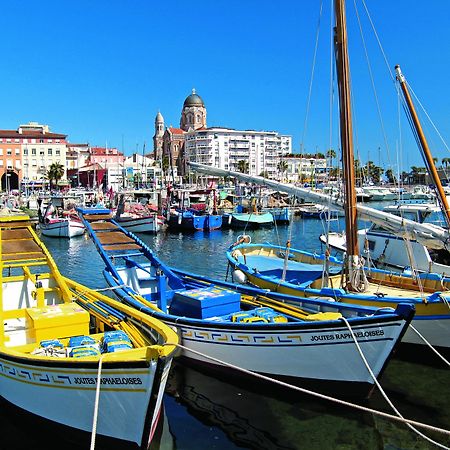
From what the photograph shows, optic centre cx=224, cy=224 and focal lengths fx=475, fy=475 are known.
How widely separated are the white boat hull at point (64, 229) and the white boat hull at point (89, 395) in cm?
4559

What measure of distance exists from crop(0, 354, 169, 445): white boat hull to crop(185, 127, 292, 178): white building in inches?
6517

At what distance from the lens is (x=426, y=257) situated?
766 inches

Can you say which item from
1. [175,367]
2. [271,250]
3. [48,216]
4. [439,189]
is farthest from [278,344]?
[48,216]

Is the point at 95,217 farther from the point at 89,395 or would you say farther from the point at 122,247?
the point at 89,395

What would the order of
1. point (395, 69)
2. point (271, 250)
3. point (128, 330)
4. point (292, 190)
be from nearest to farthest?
point (128, 330) → point (395, 69) → point (292, 190) → point (271, 250)

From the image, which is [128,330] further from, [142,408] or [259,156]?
[259,156]

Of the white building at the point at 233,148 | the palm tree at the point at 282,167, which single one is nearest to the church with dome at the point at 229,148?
the white building at the point at 233,148

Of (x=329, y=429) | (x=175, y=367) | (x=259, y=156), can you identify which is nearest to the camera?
(x=329, y=429)

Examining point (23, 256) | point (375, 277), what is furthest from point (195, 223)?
point (23, 256)

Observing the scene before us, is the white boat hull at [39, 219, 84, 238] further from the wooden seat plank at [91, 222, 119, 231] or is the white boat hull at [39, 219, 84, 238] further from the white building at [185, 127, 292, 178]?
→ the white building at [185, 127, 292, 178]

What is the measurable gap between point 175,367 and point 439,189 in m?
10.3

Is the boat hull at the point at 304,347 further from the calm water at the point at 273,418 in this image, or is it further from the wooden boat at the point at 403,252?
the wooden boat at the point at 403,252

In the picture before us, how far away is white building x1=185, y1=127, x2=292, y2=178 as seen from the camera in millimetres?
177500

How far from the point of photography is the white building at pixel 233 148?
582 feet
